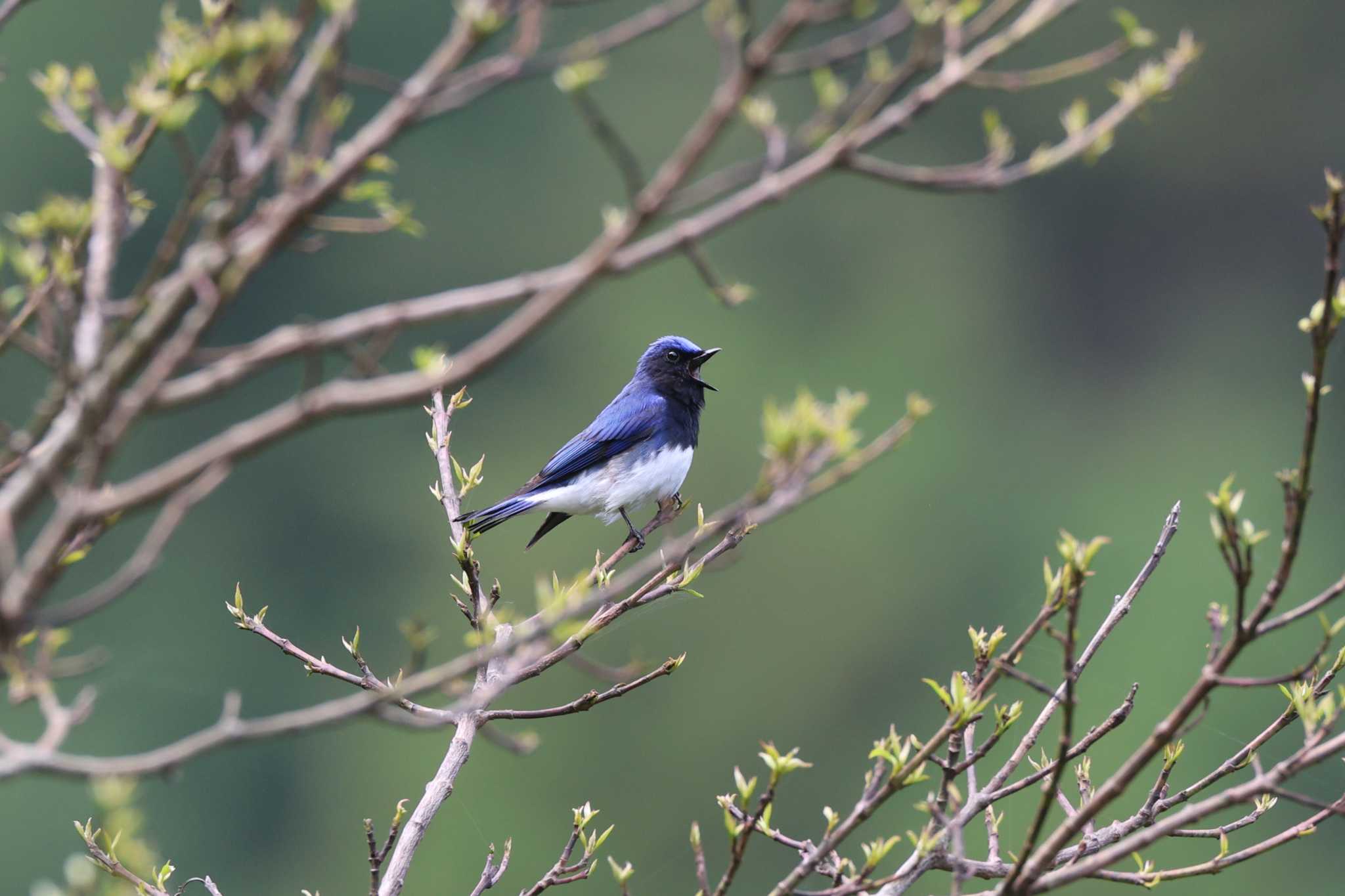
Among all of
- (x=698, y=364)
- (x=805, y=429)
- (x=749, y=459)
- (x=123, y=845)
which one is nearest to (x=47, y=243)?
(x=123, y=845)

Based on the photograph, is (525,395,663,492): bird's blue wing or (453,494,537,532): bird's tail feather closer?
(453,494,537,532): bird's tail feather

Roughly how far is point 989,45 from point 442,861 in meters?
26.8

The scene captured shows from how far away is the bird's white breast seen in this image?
23.4 feet

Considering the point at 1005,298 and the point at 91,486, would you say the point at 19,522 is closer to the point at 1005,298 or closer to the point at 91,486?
the point at 91,486

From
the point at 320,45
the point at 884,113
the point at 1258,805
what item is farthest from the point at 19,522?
the point at 1258,805

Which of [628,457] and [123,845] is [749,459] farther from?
[123,845]

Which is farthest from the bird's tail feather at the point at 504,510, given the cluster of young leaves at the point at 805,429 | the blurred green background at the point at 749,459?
the blurred green background at the point at 749,459

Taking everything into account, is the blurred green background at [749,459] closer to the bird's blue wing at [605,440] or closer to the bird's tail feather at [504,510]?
the bird's blue wing at [605,440]

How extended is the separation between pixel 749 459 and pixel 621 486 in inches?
910

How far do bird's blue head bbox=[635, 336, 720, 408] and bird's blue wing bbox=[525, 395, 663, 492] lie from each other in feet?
0.40

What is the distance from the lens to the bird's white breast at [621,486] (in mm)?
7141

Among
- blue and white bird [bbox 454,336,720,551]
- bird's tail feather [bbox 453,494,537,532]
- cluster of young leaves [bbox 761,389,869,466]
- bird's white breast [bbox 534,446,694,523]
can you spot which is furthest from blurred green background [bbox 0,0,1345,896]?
cluster of young leaves [bbox 761,389,869,466]

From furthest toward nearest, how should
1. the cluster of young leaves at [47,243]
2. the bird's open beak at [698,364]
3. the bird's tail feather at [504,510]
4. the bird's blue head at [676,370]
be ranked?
1. the bird's blue head at [676,370]
2. the bird's open beak at [698,364]
3. the bird's tail feather at [504,510]
4. the cluster of young leaves at [47,243]

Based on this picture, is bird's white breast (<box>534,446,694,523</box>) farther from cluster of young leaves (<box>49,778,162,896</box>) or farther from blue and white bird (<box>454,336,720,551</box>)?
cluster of young leaves (<box>49,778,162,896</box>)
